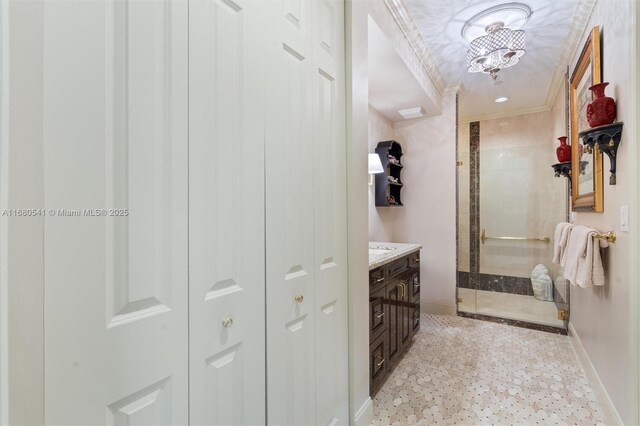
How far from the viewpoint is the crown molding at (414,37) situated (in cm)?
205

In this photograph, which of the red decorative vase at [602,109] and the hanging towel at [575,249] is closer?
the red decorative vase at [602,109]

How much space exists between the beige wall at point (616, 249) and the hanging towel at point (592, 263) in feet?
0.16

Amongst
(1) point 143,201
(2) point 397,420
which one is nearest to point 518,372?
(2) point 397,420

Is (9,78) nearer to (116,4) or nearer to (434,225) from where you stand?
(116,4)

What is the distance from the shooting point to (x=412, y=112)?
3.42 m

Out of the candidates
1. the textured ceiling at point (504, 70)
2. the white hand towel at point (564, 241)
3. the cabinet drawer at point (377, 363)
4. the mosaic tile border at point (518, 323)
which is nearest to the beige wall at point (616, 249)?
the white hand towel at point (564, 241)

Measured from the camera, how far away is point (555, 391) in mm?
2006

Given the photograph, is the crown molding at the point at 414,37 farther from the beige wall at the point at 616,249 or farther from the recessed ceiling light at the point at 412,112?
the beige wall at the point at 616,249

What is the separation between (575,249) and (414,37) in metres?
1.96

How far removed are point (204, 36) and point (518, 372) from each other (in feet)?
9.48

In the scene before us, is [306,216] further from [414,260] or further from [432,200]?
[432,200]

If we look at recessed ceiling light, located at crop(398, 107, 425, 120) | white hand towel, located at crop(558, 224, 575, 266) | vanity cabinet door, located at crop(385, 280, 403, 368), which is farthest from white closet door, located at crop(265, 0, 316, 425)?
recessed ceiling light, located at crop(398, 107, 425, 120)

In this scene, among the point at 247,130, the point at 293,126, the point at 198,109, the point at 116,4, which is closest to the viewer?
the point at 116,4

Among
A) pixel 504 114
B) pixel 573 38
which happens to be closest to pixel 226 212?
pixel 573 38
